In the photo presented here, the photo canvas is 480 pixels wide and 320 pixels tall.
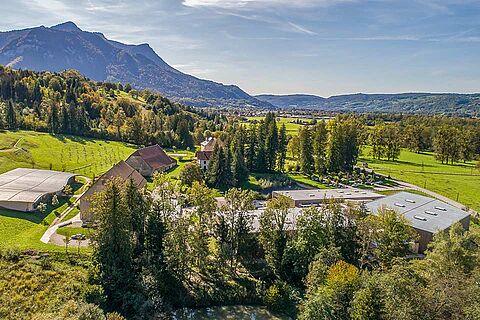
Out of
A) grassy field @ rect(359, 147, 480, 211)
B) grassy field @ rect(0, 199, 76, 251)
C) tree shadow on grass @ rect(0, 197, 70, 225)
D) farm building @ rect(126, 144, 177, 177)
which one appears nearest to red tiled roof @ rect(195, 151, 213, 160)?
farm building @ rect(126, 144, 177, 177)

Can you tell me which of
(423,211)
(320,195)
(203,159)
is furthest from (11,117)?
(423,211)

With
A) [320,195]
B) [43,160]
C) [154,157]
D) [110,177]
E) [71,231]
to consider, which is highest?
[110,177]

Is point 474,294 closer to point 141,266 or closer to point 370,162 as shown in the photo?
point 141,266

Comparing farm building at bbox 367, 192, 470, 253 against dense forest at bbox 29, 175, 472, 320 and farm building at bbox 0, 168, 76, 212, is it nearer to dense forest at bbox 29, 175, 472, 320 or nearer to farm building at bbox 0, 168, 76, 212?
dense forest at bbox 29, 175, 472, 320

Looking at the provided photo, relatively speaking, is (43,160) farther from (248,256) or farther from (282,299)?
(282,299)

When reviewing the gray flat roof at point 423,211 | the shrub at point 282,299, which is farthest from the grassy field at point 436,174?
the shrub at point 282,299

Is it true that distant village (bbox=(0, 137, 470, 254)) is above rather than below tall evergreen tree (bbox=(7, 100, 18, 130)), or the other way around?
below

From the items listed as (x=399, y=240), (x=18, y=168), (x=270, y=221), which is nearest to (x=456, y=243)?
(x=399, y=240)
